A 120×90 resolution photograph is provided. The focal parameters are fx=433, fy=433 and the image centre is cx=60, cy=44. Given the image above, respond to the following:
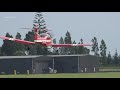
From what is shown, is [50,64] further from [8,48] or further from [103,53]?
[8,48]

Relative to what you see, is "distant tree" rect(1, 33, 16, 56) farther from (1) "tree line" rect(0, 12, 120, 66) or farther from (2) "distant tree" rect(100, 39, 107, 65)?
(2) "distant tree" rect(100, 39, 107, 65)

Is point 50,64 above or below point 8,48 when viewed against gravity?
below

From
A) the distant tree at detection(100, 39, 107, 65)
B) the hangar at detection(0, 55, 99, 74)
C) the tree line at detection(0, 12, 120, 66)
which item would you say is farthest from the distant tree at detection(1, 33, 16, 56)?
the hangar at detection(0, 55, 99, 74)

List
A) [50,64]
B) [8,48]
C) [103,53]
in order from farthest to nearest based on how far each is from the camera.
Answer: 1. [8,48]
2. [103,53]
3. [50,64]

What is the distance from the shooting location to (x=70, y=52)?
56031mm

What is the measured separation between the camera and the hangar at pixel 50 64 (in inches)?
1536

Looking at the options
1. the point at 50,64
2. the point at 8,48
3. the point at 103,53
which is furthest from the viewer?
the point at 8,48

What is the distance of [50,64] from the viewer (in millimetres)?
41719

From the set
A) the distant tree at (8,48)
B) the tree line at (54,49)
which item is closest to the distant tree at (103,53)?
the tree line at (54,49)
